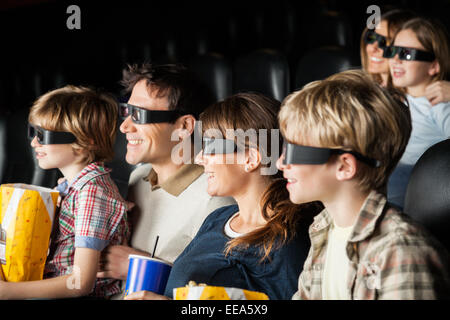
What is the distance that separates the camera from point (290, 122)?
0.90 m

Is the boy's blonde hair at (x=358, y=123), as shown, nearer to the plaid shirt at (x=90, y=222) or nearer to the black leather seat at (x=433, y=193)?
Answer: the black leather seat at (x=433, y=193)

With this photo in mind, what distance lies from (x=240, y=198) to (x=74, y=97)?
0.61 m

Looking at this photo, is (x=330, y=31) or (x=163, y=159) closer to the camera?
(x=163, y=159)

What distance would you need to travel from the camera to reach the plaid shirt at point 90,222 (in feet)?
4.33

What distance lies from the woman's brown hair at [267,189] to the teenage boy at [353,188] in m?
0.11

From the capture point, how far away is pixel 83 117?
1510 mm

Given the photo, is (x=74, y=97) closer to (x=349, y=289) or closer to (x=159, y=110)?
(x=159, y=110)

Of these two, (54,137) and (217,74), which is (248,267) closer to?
(54,137)

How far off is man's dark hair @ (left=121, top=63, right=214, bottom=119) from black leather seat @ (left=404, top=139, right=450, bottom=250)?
0.61m

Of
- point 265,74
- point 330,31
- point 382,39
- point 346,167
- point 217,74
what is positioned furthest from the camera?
point 330,31

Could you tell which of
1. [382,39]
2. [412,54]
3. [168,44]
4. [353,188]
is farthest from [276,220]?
[168,44]

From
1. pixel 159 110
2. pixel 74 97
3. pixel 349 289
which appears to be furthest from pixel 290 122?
pixel 74 97

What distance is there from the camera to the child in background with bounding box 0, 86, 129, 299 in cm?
129

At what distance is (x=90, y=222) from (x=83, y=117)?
319 millimetres
